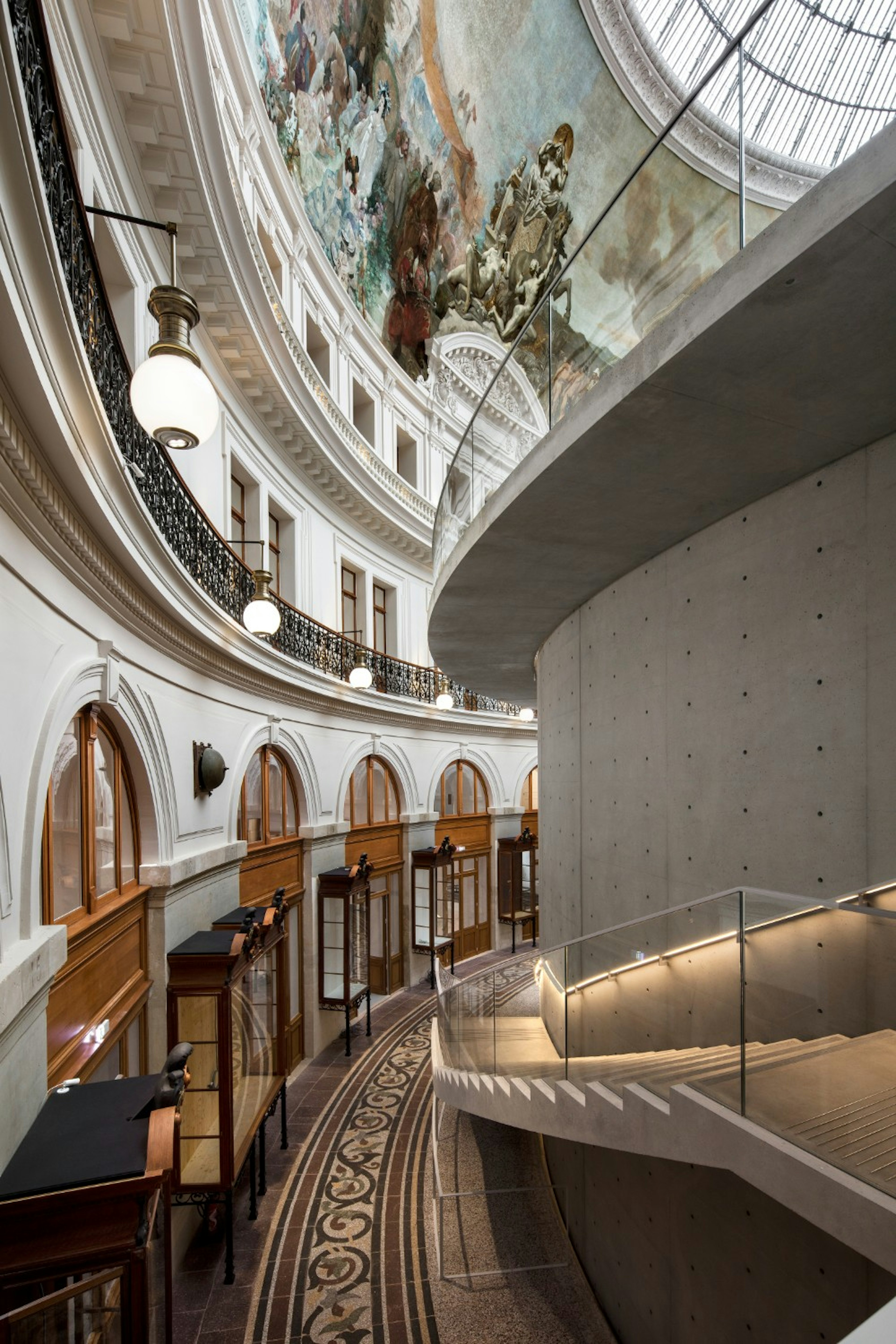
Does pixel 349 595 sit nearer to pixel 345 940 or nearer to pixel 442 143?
pixel 345 940

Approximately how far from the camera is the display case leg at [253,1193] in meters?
7.42

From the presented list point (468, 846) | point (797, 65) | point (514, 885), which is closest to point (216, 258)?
point (797, 65)

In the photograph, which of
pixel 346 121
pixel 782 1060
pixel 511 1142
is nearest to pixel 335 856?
pixel 511 1142

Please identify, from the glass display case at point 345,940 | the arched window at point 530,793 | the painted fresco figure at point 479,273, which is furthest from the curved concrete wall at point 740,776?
the arched window at point 530,793

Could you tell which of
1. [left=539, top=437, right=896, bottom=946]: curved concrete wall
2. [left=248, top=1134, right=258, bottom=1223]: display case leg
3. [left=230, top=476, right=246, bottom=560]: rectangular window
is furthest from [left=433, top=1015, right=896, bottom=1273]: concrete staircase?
[left=230, top=476, right=246, bottom=560]: rectangular window

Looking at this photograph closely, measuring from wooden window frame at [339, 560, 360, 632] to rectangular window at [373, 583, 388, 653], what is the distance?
85 cm

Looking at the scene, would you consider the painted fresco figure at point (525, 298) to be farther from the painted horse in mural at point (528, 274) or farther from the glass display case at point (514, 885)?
the glass display case at point (514, 885)

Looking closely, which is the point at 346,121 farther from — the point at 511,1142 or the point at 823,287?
the point at 511,1142

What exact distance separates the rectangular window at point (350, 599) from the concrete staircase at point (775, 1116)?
36.1 feet

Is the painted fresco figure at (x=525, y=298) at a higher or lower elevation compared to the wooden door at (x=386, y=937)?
higher

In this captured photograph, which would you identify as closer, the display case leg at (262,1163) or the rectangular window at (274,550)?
the display case leg at (262,1163)

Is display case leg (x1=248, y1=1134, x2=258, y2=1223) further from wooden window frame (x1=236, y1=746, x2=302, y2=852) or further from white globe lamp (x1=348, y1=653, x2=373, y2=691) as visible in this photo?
white globe lamp (x1=348, y1=653, x2=373, y2=691)

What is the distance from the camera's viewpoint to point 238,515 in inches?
428

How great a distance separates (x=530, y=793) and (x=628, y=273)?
18.2m
